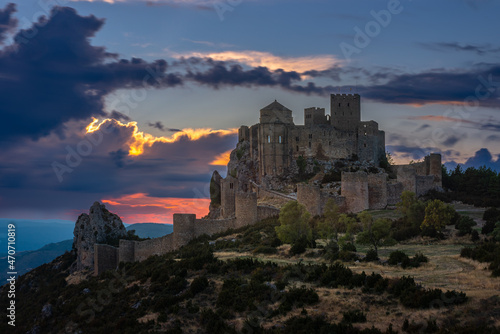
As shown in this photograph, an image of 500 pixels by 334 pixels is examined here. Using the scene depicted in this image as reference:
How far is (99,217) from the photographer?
156 feet

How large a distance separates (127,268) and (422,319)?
25.9 metres

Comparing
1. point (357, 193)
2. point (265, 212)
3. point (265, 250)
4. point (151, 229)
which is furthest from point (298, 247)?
point (151, 229)

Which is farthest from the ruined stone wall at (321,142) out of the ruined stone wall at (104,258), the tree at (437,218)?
the tree at (437,218)

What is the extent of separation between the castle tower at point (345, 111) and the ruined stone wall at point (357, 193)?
895 inches

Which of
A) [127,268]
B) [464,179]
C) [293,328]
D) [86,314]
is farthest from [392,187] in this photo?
[293,328]

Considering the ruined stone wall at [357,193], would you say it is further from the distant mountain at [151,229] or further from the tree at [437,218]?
the distant mountain at [151,229]

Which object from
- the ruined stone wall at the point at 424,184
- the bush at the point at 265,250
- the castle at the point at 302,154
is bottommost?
the bush at the point at 265,250

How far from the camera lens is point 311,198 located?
1677 inches

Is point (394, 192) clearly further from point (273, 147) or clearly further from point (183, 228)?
point (273, 147)

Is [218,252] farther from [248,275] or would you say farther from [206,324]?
[206,324]

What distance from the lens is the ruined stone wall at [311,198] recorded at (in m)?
42.4

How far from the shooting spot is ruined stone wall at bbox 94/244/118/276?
138ft

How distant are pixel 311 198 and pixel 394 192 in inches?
320

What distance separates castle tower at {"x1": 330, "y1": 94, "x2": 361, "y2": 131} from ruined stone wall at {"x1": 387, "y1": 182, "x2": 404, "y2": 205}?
20948mm
